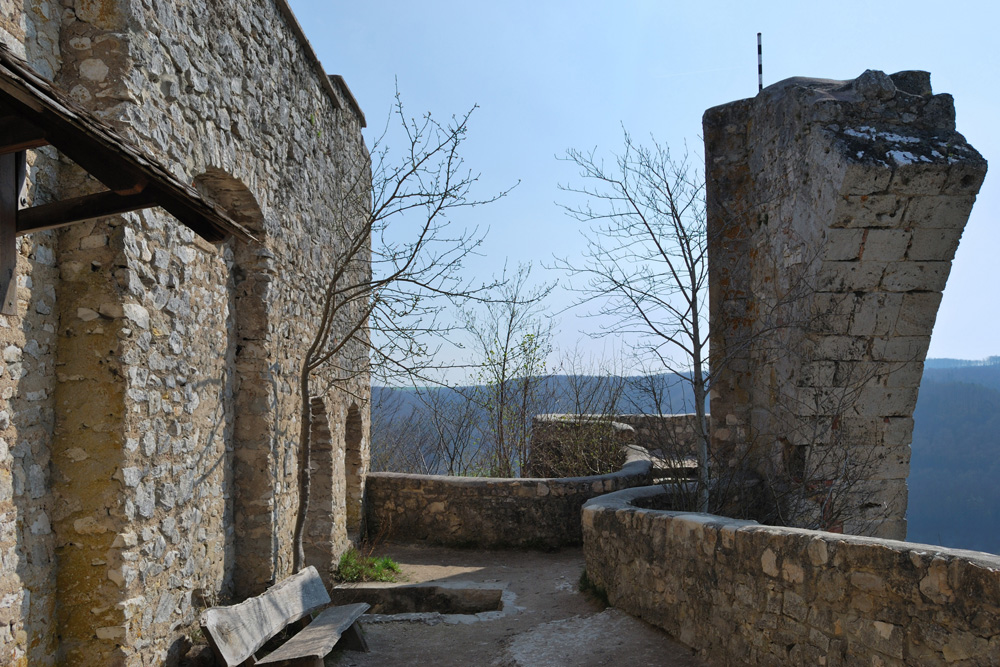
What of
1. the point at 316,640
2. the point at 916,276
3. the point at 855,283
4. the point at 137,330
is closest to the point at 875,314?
the point at 855,283

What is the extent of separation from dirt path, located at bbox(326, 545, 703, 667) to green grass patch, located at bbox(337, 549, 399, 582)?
183 mm

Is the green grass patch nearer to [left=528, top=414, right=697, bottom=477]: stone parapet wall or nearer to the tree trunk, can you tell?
the tree trunk

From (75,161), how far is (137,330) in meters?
1.06

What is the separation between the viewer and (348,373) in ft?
28.0

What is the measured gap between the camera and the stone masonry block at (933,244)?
6395 mm

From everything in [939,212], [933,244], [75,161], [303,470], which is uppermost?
[939,212]

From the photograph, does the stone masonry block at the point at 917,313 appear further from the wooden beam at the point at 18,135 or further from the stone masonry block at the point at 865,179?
the wooden beam at the point at 18,135

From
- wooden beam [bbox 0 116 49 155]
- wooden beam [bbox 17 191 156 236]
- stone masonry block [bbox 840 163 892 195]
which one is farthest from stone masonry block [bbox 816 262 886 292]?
wooden beam [bbox 0 116 49 155]

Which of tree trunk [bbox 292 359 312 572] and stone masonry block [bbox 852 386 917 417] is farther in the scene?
stone masonry block [bbox 852 386 917 417]

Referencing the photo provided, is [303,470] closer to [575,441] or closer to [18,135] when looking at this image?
[18,135]

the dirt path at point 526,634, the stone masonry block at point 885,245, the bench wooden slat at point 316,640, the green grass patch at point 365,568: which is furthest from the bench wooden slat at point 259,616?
the stone masonry block at point 885,245

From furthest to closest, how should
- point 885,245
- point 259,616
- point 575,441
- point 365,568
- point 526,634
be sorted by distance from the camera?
point 575,441 < point 365,568 < point 885,245 < point 526,634 < point 259,616

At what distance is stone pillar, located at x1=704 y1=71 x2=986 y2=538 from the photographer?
20.7 feet

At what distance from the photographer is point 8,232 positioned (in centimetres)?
297
